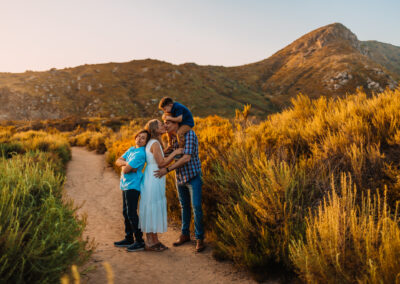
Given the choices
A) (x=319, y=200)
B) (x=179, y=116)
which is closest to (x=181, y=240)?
(x=179, y=116)

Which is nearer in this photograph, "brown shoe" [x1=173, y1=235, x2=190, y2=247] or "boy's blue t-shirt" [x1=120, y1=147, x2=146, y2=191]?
"boy's blue t-shirt" [x1=120, y1=147, x2=146, y2=191]

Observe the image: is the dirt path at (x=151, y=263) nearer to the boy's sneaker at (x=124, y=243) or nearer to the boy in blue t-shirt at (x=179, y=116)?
the boy's sneaker at (x=124, y=243)

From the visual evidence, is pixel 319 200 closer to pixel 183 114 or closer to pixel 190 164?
pixel 190 164

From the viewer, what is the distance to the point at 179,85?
65625 millimetres

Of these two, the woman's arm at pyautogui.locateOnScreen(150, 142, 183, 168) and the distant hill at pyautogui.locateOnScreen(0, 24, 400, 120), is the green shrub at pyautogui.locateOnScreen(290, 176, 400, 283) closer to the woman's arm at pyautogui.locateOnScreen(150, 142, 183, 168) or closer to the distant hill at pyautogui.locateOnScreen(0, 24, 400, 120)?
the woman's arm at pyautogui.locateOnScreen(150, 142, 183, 168)

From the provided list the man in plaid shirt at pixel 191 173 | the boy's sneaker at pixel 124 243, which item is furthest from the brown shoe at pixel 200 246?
the boy's sneaker at pixel 124 243

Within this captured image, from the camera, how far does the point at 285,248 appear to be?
3.13m

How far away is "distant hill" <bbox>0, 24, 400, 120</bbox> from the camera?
1997 inches

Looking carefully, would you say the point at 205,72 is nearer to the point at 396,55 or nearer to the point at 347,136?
the point at 347,136

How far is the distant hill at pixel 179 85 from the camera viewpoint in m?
50.7

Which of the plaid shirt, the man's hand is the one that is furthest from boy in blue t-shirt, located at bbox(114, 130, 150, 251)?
the plaid shirt

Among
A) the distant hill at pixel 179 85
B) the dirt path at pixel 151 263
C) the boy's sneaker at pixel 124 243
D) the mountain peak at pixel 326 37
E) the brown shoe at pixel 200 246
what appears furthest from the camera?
the mountain peak at pixel 326 37

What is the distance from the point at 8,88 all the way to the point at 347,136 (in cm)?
6466

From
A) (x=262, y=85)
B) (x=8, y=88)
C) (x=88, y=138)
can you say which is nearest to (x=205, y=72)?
(x=262, y=85)
